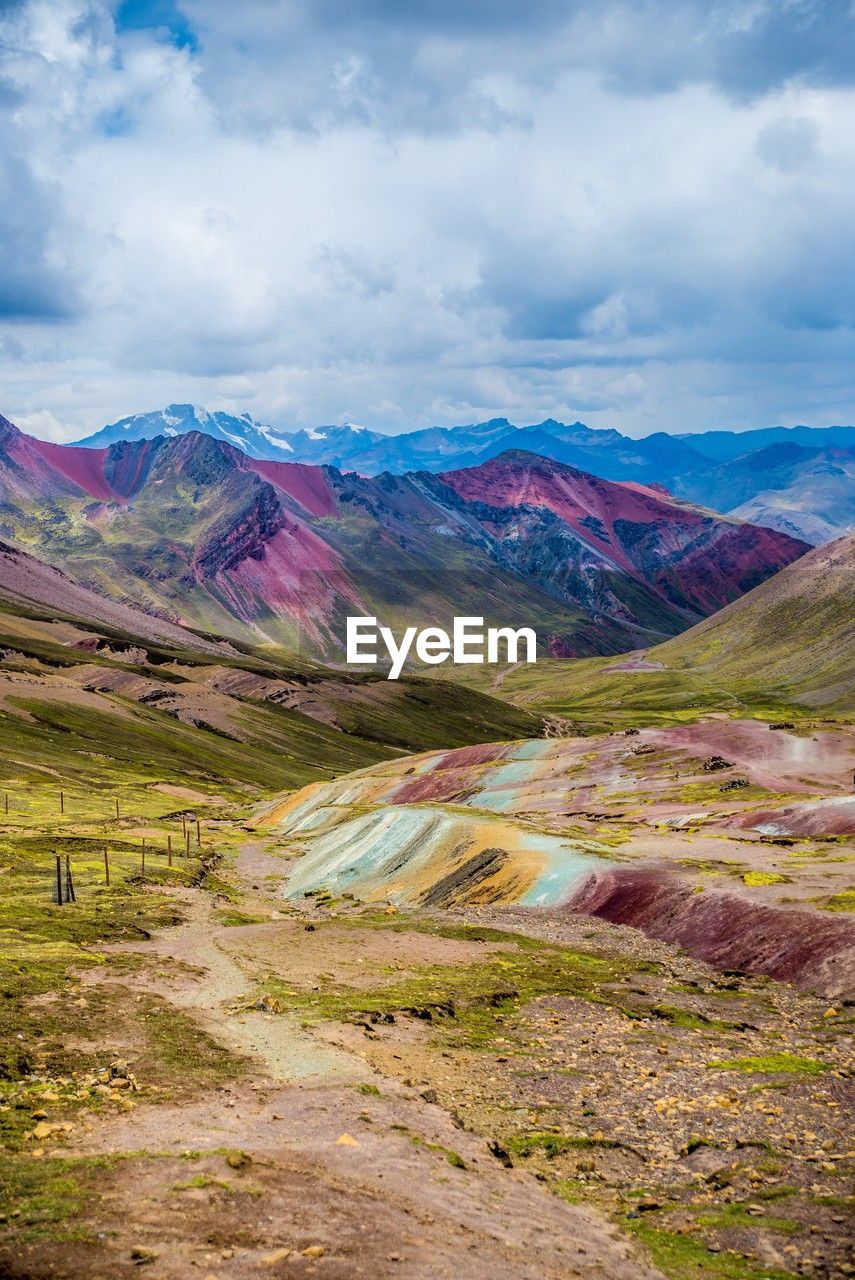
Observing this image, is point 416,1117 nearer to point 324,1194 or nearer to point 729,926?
point 324,1194

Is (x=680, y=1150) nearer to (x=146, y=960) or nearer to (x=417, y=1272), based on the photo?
(x=417, y=1272)

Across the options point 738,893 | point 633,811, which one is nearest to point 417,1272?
point 738,893

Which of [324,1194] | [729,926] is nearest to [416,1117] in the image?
[324,1194]

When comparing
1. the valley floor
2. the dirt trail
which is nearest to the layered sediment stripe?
the valley floor

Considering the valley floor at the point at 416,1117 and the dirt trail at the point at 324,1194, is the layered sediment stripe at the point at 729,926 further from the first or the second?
the dirt trail at the point at 324,1194

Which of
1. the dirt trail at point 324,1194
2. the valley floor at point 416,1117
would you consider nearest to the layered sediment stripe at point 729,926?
the valley floor at point 416,1117

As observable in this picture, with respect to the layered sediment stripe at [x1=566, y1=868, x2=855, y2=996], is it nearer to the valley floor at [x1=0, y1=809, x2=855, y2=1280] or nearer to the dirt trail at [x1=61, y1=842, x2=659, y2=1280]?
the valley floor at [x1=0, y1=809, x2=855, y2=1280]

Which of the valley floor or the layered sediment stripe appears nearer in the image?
the valley floor
